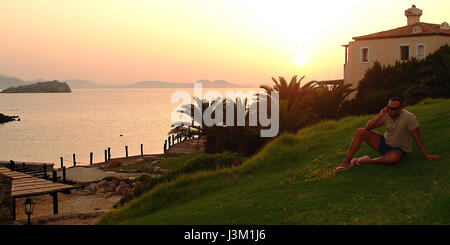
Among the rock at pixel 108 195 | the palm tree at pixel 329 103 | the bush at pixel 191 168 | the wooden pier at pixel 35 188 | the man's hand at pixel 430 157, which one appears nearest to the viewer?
the man's hand at pixel 430 157

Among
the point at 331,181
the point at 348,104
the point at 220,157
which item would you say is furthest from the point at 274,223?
the point at 348,104

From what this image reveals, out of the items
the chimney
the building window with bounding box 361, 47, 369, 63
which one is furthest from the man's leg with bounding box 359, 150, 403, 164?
the chimney

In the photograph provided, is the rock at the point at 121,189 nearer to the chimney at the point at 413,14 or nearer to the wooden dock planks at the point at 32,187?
the wooden dock planks at the point at 32,187

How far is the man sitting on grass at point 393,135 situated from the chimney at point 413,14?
37011 millimetres

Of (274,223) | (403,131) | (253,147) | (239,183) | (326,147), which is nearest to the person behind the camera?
(274,223)

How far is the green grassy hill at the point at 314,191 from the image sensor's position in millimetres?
7918

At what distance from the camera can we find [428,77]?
88.4 ft

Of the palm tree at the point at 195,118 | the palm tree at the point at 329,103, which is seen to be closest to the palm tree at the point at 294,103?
the palm tree at the point at 329,103

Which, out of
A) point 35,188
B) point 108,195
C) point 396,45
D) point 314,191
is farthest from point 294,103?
point 314,191

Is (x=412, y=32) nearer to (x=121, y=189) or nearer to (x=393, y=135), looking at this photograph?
(x=121, y=189)

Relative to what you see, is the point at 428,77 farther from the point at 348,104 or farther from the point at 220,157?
the point at 220,157

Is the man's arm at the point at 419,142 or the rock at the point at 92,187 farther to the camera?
the rock at the point at 92,187

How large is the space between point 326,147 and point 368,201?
5.74 metres

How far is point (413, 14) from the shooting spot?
1694 inches
